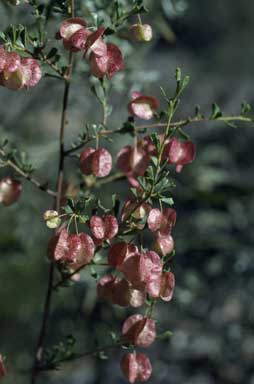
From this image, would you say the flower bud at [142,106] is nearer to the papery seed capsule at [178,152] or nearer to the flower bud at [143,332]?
the papery seed capsule at [178,152]

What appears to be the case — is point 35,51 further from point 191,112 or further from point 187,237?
point 191,112

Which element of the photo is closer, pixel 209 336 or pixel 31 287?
pixel 209 336

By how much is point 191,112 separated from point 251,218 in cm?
119

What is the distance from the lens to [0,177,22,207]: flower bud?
125 cm

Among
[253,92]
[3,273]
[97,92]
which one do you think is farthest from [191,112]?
[97,92]

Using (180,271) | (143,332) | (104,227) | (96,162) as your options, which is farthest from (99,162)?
(180,271)

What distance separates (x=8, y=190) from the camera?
125cm

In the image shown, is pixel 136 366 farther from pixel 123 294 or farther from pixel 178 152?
pixel 178 152

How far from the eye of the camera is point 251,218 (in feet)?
8.82

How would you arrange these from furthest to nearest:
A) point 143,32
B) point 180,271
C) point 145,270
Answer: point 180,271, point 143,32, point 145,270

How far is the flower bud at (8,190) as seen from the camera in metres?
1.25

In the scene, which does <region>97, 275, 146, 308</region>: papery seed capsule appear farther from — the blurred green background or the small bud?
the blurred green background

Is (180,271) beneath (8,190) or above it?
beneath

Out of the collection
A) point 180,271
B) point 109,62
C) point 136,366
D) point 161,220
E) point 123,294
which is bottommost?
point 180,271
